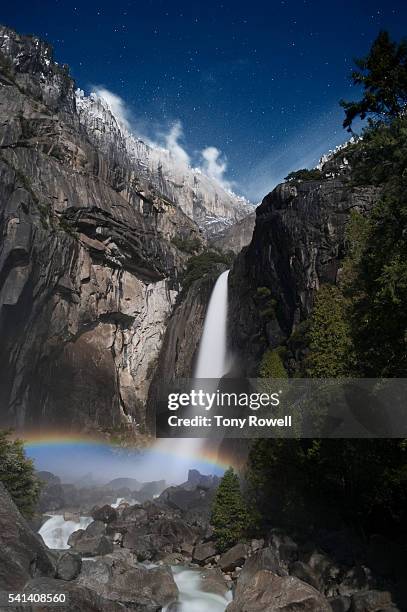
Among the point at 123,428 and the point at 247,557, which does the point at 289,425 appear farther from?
the point at 123,428

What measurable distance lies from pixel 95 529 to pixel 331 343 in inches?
705

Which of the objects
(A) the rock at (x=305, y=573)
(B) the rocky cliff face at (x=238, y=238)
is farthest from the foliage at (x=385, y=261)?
(B) the rocky cliff face at (x=238, y=238)

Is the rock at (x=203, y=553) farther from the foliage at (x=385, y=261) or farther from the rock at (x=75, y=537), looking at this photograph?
the foliage at (x=385, y=261)

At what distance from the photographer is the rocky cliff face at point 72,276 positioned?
46.4 m

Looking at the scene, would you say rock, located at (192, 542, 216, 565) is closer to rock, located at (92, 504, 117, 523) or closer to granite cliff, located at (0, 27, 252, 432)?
rock, located at (92, 504, 117, 523)

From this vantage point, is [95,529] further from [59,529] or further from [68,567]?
[68,567]

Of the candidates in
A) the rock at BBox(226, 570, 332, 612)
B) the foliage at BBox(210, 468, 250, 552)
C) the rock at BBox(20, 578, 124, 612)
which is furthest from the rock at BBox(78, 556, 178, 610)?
the foliage at BBox(210, 468, 250, 552)

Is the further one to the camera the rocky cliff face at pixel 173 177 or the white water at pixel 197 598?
the rocky cliff face at pixel 173 177

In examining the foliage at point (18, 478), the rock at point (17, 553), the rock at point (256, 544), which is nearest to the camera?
the rock at point (17, 553)

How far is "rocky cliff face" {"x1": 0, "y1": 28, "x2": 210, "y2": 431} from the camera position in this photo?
46.4m

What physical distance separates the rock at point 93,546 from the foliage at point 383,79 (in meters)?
23.4

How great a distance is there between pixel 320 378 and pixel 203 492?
67.3 feet

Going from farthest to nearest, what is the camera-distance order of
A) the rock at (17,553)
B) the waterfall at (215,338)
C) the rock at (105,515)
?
the waterfall at (215,338)
the rock at (105,515)
the rock at (17,553)

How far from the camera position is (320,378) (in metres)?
20.9
